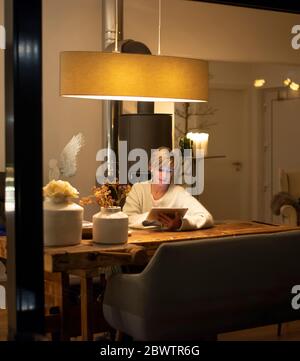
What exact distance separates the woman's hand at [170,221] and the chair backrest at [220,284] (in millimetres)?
682

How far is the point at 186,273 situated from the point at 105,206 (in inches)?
25.4

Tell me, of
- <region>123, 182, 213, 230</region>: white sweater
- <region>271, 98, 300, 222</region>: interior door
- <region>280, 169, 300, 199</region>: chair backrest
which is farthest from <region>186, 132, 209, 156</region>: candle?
<region>271, 98, 300, 222</region>: interior door

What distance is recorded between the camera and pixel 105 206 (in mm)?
3293

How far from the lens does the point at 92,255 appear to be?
2.98 meters

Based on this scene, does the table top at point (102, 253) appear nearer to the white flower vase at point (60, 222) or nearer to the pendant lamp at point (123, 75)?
the white flower vase at point (60, 222)

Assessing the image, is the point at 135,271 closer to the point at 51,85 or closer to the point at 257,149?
the point at 51,85

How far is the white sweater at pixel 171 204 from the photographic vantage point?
3.80 meters

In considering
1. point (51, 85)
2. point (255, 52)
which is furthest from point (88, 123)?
point (255, 52)

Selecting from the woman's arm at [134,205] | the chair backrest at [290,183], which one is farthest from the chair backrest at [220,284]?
the chair backrest at [290,183]

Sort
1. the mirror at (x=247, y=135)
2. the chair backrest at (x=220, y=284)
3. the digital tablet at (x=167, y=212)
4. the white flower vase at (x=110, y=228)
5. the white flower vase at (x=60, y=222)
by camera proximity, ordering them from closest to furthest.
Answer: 1. the chair backrest at (x=220, y=284)
2. the white flower vase at (x=60, y=222)
3. the white flower vase at (x=110, y=228)
4. the digital tablet at (x=167, y=212)
5. the mirror at (x=247, y=135)

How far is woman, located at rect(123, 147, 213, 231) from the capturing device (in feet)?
12.8
